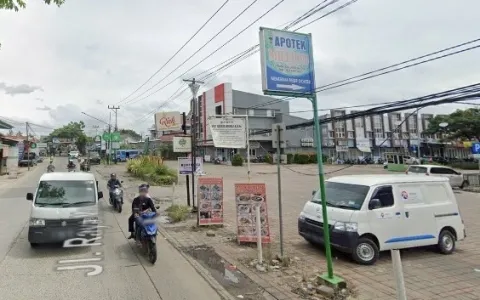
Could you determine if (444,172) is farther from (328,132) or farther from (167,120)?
(328,132)

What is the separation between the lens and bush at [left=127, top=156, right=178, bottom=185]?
25484mm

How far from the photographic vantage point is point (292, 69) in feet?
19.8

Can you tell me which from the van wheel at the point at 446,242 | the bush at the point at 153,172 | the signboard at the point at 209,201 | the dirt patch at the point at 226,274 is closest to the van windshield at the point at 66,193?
the dirt patch at the point at 226,274

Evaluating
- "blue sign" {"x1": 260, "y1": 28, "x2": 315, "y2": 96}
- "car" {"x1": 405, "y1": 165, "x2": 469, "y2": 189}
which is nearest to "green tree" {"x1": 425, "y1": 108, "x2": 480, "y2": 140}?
"car" {"x1": 405, "y1": 165, "x2": 469, "y2": 189}

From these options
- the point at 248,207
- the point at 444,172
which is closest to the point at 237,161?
the point at 444,172

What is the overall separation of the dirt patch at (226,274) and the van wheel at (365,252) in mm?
2282

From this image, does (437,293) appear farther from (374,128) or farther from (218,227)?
(374,128)

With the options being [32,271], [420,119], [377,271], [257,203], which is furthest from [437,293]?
[420,119]

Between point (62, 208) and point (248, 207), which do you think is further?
point (248, 207)

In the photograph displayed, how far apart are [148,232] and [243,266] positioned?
211 centimetres

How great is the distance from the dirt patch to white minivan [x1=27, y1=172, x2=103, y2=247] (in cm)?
248

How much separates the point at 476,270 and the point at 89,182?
9.18 m

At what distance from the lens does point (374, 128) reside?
72438 millimetres

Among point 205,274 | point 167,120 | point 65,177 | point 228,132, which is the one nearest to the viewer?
point 205,274
